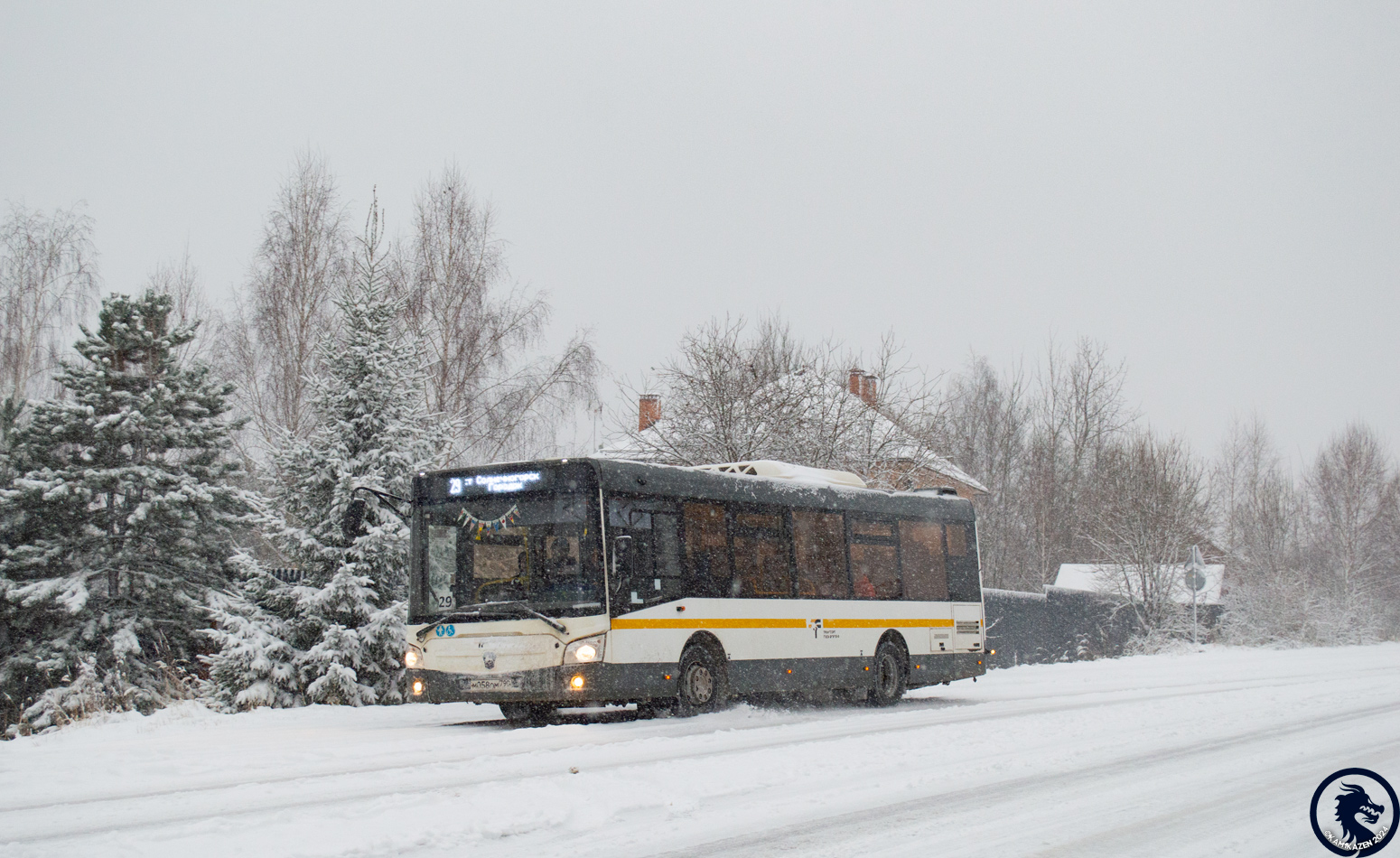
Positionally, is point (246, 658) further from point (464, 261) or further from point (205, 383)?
point (464, 261)

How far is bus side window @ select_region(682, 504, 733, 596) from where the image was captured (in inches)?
576

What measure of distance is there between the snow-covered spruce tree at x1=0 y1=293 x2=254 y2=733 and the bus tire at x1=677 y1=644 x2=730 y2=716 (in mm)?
9009

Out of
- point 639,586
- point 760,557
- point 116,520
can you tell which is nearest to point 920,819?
point 639,586

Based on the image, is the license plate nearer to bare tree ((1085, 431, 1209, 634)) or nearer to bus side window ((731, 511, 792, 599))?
bus side window ((731, 511, 792, 599))

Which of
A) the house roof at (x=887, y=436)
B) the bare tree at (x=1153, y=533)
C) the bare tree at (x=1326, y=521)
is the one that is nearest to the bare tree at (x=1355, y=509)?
the bare tree at (x=1326, y=521)

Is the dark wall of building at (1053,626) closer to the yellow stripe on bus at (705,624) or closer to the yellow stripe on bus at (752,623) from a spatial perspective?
the yellow stripe on bus at (752,623)

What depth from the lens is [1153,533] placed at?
35875 millimetres

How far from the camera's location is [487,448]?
101ft

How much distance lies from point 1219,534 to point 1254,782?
1554 inches

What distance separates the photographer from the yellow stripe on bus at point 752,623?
13638 mm

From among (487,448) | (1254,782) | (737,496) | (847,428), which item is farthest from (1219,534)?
(1254,782)

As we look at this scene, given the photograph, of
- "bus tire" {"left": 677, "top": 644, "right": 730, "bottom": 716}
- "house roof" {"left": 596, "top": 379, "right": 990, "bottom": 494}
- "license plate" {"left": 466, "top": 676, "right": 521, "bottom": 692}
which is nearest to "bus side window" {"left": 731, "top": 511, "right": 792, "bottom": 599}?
"bus tire" {"left": 677, "top": 644, "right": 730, "bottom": 716}

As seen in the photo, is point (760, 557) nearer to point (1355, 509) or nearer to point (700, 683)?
point (700, 683)

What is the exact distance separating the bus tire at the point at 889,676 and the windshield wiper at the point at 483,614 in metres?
6.11
